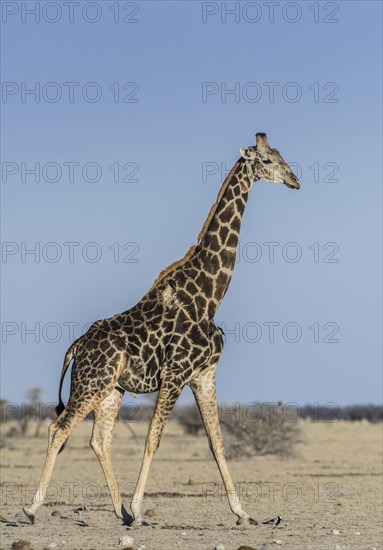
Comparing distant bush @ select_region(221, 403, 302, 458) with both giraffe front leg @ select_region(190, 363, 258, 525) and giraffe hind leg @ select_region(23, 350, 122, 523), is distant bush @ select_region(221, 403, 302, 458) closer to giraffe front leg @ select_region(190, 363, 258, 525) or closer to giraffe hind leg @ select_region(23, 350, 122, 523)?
giraffe front leg @ select_region(190, 363, 258, 525)

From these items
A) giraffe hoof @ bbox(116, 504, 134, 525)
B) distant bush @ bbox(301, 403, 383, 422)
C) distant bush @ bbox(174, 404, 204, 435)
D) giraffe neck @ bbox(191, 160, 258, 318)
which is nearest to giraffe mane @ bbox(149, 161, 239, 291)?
giraffe neck @ bbox(191, 160, 258, 318)

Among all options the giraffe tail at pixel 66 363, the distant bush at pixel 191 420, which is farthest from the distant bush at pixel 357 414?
the giraffe tail at pixel 66 363

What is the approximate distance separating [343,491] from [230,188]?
30.4ft

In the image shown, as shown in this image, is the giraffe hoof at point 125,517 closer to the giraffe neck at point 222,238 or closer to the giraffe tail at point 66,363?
the giraffe tail at point 66,363

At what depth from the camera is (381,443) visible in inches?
1788

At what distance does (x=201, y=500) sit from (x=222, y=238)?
6.78 metres

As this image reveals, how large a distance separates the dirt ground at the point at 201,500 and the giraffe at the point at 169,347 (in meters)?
0.72

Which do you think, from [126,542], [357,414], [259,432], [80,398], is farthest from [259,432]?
[357,414]

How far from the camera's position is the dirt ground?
1193 centimetres

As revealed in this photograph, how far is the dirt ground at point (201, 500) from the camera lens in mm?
11930

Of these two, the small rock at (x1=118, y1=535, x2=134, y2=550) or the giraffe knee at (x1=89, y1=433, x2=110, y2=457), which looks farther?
the giraffe knee at (x1=89, y1=433, x2=110, y2=457)

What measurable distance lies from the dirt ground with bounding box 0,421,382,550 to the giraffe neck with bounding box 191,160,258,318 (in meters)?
2.75

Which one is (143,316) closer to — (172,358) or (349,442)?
(172,358)

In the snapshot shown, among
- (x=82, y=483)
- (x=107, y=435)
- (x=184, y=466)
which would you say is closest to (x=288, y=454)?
(x=184, y=466)
